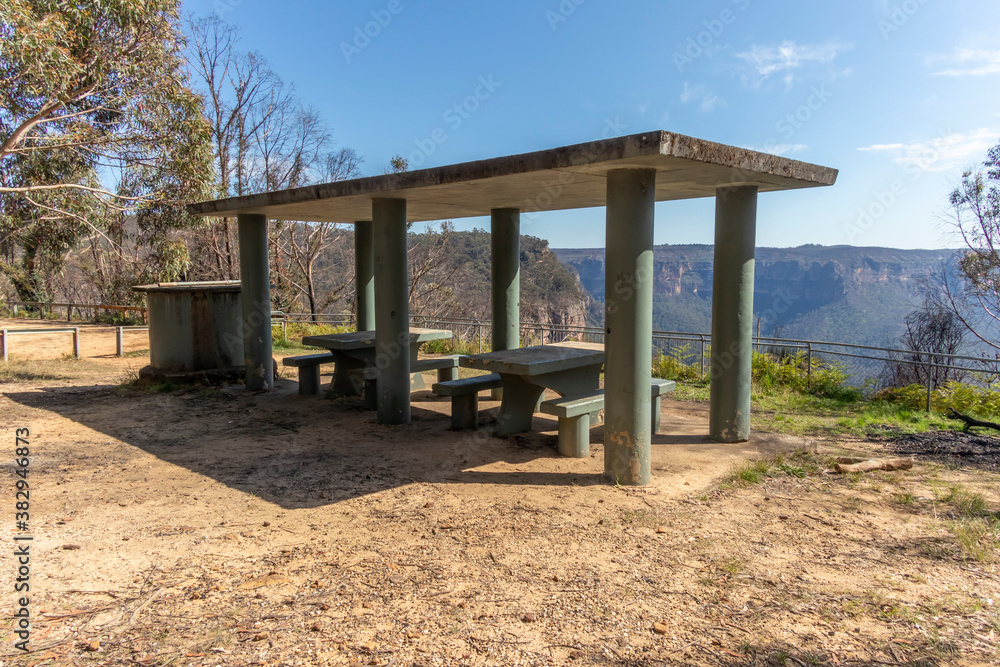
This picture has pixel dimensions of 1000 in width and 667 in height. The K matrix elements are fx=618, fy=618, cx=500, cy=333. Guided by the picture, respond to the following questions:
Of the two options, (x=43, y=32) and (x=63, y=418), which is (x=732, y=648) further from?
(x=43, y=32)

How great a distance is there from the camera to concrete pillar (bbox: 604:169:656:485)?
5191mm

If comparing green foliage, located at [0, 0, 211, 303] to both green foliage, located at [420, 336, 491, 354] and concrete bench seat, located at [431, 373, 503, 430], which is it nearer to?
green foliage, located at [420, 336, 491, 354]

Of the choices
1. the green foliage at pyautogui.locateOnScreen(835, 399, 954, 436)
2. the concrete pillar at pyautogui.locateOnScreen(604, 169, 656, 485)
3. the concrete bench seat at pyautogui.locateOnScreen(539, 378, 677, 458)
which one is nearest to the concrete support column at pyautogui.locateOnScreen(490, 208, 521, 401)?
the concrete bench seat at pyautogui.locateOnScreen(539, 378, 677, 458)

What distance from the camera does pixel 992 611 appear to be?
3.36 metres

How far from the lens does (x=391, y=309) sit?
7488 millimetres

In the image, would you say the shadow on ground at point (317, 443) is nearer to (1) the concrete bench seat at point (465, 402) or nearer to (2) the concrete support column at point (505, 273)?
(1) the concrete bench seat at point (465, 402)

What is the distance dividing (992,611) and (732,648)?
1573 mm

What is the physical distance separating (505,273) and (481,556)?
5.52m

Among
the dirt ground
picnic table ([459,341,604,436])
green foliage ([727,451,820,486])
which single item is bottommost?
the dirt ground

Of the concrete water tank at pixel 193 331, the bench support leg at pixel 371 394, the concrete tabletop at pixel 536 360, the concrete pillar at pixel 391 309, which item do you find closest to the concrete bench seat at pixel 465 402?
the concrete tabletop at pixel 536 360

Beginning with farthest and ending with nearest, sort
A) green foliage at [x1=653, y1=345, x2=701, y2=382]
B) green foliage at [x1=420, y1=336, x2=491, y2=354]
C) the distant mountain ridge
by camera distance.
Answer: the distant mountain ridge, green foliage at [x1=420, y1=336, x2=491, y2=354], green foliage at [x1=653, y1=345, x2=701, y2=382]

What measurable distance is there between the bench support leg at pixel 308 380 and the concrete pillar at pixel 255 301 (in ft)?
2.72

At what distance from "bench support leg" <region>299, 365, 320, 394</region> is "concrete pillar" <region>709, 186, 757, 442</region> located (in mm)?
5845

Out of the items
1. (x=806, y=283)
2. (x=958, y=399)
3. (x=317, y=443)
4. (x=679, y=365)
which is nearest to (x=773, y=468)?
(x=317, y=443)
